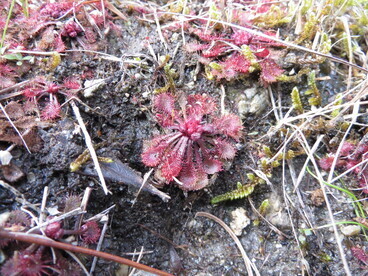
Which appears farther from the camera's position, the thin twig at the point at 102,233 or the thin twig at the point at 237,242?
the thin twig at the point at 237,242

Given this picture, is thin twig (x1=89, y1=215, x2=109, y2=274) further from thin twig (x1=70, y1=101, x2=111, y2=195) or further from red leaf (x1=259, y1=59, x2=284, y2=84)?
red leaf (x1=259, y1=59, x2=284, y2=84)

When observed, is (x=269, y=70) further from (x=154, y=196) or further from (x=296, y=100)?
(x=154, y=196)

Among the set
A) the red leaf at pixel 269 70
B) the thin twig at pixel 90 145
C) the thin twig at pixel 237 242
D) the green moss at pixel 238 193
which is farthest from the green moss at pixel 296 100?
the thin twig at pixel 90 145

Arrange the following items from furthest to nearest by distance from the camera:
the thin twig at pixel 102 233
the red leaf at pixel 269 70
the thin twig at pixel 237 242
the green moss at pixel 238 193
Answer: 1. the red leaf at pixel 269 70
2. the green moss at pixel 238 193
3. the thin twig at pixel 237 242
4. the thin twig at pixel 102 233

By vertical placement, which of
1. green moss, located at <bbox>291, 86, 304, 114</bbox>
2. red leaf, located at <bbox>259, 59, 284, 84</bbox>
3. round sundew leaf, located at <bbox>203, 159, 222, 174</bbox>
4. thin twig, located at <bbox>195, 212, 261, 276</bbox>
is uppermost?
red leaf, located at <bbox>259, 59, 284, 84</bbox>

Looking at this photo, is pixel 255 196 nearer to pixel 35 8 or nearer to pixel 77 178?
pixel 77 178

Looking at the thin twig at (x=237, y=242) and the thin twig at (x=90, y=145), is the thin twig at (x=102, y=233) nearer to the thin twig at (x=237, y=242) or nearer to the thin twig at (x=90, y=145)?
the thin twig at (x=90, y=145)

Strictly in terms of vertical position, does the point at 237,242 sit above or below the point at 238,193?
below

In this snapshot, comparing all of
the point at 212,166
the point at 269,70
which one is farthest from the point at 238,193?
the point at 269,70

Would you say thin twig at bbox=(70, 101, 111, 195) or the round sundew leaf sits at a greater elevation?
thin twig at bbox=(70, 101, 111, 195)

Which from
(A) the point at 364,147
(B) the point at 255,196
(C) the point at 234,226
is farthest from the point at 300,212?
(A) the point at 364,147

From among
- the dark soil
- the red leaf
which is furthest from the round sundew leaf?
the red leaf
